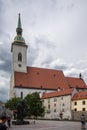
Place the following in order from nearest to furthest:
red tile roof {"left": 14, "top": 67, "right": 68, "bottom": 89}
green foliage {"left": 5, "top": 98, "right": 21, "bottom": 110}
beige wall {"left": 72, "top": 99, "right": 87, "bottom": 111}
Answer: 1. beige wall {"left": 72, "top": 99, "right": 87, "bottom": 111}
2. green foliage {"left": 5, "top": 98, "right": 21, "bottom": 110}
3. red tile roof {"left": 14, "top": 67, "right": 68, "bottom": 89}

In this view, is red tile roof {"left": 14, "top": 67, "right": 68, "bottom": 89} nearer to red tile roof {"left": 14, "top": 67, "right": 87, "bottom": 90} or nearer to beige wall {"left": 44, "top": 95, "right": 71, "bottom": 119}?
red tile roof {"left": 14, "top": 67, "right": 87, "bottom": 90}

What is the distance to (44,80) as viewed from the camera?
10681cm

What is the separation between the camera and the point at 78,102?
83188 mm

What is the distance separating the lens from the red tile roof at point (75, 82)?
358ft

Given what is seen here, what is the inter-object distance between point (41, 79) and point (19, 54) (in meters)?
12.7

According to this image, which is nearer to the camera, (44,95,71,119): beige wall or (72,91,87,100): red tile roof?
(72,91,87,100): red tile roof

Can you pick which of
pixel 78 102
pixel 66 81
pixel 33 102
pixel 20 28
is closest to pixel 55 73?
pixel 66 81

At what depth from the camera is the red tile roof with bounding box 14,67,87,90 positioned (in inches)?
4016

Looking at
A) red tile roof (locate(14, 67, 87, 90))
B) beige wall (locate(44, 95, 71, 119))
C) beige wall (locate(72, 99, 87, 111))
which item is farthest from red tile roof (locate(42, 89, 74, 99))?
beige wall (locate(72, 99, 87, 111))

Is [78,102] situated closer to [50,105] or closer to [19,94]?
[50,105]

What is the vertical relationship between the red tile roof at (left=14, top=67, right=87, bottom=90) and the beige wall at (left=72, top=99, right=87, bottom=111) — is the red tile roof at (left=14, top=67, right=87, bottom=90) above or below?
above

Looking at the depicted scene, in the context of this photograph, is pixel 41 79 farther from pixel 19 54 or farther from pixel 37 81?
pixel 19 54

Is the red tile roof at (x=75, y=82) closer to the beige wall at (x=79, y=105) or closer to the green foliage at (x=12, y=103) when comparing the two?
the beige wall at (x=79, y=105)

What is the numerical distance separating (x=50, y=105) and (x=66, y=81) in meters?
15.9
